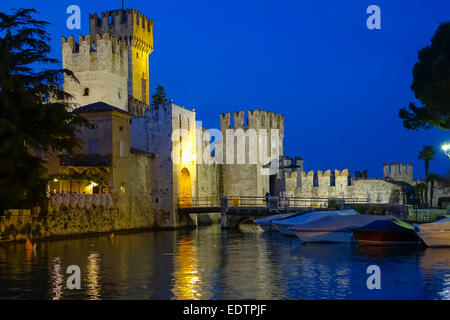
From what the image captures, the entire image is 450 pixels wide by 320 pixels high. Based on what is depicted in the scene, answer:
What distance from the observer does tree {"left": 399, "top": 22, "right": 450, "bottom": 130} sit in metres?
29.8

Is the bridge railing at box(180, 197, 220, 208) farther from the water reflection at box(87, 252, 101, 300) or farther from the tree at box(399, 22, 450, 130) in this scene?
the water reflection at box(87, 252, 101, 300)

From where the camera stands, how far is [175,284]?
1509 cm

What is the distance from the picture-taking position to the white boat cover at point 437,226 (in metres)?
23.8

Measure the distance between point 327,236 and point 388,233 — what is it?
2.66 meters

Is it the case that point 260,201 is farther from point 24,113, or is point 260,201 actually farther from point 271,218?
point 24,113

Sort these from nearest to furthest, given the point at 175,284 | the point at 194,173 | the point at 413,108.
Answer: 1. the point at 175,284
2. the point at 413,108
3. the point at 194,173

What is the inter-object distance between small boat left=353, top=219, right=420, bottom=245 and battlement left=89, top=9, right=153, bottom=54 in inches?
1925

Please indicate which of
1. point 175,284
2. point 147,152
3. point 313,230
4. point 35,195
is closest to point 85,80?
point 147,152

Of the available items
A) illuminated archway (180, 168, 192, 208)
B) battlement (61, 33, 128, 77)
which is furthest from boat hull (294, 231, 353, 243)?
battlement (61, 33, 128, 77)

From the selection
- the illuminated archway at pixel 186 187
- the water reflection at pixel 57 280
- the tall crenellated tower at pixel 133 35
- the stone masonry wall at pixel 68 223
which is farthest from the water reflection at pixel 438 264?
the tall crenellated tower at pixel 133 35

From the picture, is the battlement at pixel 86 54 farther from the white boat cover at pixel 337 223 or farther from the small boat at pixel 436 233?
the small boat at pixel 436 233
